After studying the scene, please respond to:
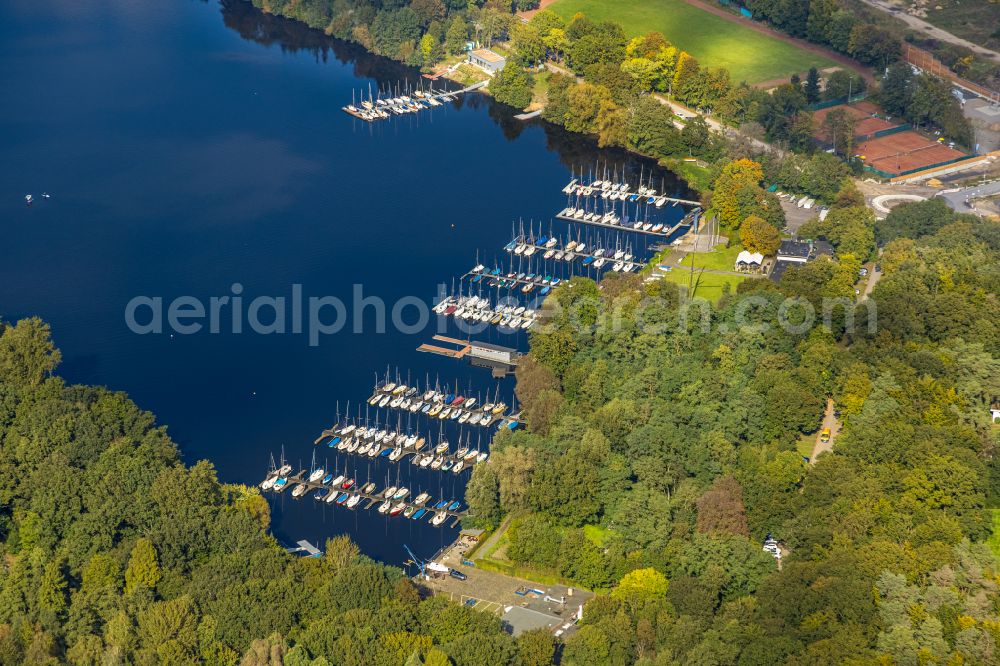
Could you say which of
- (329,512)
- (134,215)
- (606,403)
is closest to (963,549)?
(606,403)

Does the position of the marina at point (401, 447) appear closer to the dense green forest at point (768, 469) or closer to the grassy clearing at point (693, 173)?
the dense green forest at point (768, 469)

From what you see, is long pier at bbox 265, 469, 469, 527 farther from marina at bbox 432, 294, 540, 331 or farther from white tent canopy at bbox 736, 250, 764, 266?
white tent canopy at bbox 736, 250, 764, 266

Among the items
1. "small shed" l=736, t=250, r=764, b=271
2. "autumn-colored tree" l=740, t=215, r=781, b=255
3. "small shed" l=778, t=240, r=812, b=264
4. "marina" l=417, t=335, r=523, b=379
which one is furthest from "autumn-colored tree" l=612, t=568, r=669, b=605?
"autumn-colored tree" l=740, t=215, r=781, b=255

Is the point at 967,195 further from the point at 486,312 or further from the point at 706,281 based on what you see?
the point at 486,312

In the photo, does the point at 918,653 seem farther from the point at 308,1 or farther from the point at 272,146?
the point at 308,1

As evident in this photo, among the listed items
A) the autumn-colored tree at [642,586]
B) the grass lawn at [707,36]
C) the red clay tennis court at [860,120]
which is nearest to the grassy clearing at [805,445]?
the autumn-colored tree at [642,586]

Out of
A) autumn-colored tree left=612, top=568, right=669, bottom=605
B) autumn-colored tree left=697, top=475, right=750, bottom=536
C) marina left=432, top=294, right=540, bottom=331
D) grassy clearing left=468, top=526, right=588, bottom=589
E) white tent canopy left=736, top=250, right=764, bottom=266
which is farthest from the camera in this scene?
white tent canopy left=736, top=250, right=764, bottom=266

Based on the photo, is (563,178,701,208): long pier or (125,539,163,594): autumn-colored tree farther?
(563,178,701,208): long pier
